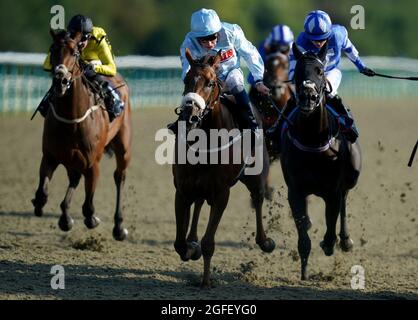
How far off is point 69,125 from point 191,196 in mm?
1848

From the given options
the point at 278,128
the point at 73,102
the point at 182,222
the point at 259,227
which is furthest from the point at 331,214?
the point at 73,102

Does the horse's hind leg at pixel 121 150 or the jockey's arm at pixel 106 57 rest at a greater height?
the jockey's arm at pixel 106 57

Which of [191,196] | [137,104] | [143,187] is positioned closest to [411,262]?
[191,196]

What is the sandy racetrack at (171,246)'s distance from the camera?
7543mm

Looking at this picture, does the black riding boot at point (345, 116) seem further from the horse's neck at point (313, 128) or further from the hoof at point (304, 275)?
the hoof at point (304, 275)

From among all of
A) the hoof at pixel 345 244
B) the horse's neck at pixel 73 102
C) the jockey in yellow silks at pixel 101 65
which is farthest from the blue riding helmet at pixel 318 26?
the jockey in yellow silks at pixel 101 65

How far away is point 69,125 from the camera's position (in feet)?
29.5

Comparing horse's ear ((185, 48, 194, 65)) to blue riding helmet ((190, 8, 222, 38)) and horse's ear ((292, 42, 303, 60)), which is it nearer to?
blue riding helmet ((190, 8, 222, 38))

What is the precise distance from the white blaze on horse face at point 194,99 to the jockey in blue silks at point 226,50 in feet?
1.81

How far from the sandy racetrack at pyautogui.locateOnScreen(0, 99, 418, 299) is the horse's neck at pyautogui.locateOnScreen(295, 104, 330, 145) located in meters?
0.85

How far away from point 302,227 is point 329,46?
5.25 feet

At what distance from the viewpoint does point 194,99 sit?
22.9ft

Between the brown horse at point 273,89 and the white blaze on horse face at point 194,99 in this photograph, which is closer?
the white blaze on horse face at point 194,99
